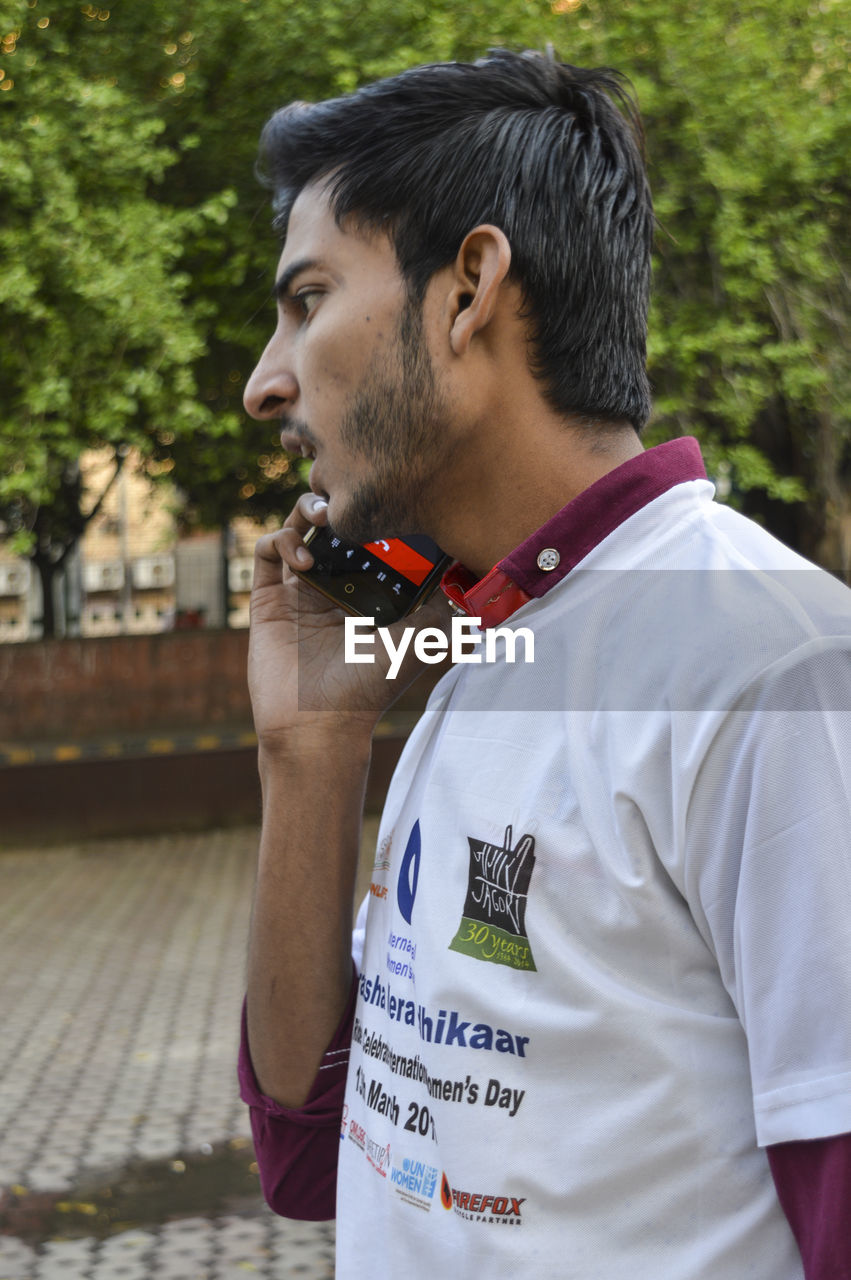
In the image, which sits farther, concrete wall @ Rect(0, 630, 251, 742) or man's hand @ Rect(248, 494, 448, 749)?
concrete wall @ Rect(0, 630, 251, 742)

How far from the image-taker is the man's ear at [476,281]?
3.97ft

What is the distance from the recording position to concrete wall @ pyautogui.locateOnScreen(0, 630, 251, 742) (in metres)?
10.9

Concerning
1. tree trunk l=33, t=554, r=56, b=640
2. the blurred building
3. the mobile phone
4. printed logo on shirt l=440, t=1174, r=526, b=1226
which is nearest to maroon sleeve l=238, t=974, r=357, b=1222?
printed logo on shirt l=440, t=1174, r=526, b=1226

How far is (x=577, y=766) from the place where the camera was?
1.07m

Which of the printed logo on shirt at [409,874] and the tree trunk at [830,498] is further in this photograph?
the tree trunk at [830,498]

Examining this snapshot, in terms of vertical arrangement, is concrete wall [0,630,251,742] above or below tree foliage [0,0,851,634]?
below

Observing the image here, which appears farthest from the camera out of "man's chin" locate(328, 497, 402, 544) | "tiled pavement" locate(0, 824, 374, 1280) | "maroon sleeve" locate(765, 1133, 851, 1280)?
"tiled pavement" locate(0, 824, 374, 1280)

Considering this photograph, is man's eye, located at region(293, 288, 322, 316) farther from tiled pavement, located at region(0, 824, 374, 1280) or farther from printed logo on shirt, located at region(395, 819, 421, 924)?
tiled pavement, located at region(0, 824, 374, 1280)

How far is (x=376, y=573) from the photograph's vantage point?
172cm

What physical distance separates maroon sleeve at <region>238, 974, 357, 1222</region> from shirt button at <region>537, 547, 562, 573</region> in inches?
23.3

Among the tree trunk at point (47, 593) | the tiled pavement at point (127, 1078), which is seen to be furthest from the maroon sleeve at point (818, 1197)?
the tree trunk at point (47, 593)

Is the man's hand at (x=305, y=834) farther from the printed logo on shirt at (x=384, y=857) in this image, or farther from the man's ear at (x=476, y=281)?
the man's ear at (x=476, y=281)

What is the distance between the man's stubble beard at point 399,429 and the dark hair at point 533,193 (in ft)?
0.20

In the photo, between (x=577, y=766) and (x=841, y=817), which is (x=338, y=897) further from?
(x=841, y=817)
